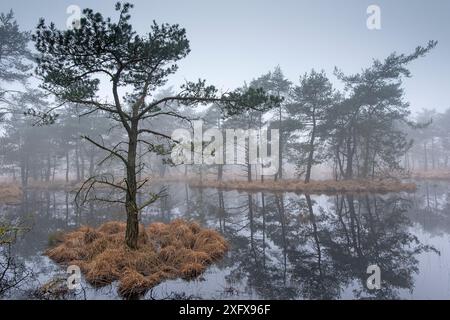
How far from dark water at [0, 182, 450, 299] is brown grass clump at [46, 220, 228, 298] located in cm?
35

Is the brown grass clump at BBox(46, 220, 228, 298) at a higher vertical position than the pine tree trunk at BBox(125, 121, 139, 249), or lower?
lower

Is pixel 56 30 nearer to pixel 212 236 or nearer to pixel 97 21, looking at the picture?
pixel 97 21

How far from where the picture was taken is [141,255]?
747cm

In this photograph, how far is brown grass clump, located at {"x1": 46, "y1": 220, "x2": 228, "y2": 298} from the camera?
6.55 m

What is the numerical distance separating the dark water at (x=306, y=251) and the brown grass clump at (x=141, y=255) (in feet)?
1.16

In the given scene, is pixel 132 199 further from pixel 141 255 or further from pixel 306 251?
pixel 306 251

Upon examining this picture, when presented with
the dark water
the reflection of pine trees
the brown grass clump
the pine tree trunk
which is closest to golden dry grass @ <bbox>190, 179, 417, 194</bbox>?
the dark water

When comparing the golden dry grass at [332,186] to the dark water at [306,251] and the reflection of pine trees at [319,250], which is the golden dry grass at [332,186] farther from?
the reflection of pine trees at [319,250]

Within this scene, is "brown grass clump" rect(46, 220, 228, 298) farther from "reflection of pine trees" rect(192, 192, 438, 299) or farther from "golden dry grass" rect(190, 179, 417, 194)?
"golden dry grass" rect(190, 179, 417, 194)

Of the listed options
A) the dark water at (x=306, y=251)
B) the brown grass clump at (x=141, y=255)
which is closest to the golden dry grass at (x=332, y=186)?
the dark water at (x=306, y=251)

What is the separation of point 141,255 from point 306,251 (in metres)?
5.41

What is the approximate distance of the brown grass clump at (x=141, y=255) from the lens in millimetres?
6551

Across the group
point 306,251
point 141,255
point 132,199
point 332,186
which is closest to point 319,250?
point 306,251
